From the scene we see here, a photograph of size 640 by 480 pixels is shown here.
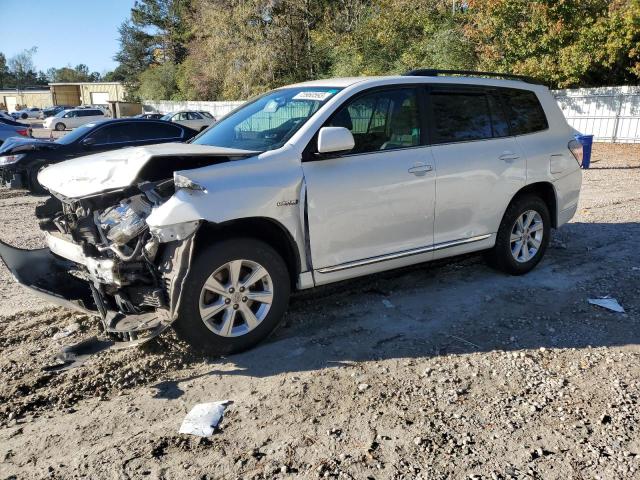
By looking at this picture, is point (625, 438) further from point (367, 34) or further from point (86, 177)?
point (367, 34)

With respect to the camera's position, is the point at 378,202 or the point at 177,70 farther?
the point at 177,70

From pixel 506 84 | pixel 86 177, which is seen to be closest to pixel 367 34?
pixel 506 84

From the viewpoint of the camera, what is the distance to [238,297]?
3.79m

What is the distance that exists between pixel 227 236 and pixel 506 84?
3.56 metres

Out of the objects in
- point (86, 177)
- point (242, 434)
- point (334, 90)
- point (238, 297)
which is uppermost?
point (334, 90)

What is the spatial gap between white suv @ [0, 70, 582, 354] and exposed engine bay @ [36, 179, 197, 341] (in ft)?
0.04

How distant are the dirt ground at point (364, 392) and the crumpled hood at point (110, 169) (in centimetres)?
123

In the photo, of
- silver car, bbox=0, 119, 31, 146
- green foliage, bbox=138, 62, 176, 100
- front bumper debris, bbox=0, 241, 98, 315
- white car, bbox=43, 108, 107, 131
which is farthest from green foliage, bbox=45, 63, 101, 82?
front bumper debris, bbox=0, 241, 98, 315

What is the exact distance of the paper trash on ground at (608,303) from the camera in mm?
4808

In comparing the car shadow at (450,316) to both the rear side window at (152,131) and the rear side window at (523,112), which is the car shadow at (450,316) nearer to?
the rear side window at (523,112)

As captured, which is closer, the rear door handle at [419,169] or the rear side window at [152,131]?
the rear door handle at [419,169]

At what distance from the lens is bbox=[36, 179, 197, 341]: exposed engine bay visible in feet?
11.6

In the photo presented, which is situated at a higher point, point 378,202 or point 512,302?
point 378,202

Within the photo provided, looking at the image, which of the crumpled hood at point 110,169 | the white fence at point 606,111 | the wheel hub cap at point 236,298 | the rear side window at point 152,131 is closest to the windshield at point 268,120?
the crumpled hood at point 110,169
